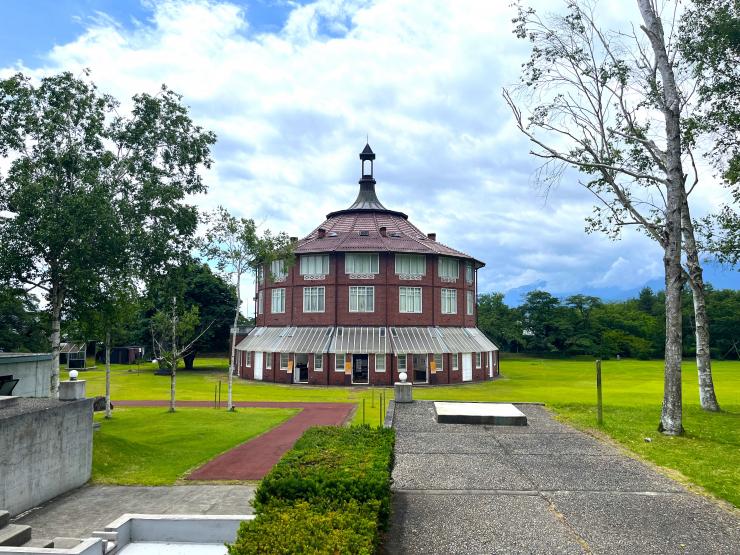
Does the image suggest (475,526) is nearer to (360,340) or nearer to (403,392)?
(403,392)

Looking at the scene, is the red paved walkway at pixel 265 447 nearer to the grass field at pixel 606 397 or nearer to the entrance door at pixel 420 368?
the grass field at pixel 606 397

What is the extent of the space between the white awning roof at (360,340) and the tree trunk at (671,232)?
2465 centimetres

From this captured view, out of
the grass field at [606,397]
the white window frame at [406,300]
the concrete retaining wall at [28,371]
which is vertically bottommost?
the grass field at [606,397]

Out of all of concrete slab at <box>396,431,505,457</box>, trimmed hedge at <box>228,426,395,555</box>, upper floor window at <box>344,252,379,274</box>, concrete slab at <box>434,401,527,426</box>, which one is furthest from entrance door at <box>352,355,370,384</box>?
trimmed hedge at <box>228,426,395,555</box>

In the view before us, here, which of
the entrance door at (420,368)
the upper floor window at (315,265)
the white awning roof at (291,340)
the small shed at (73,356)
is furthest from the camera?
the small shed at (73,356)

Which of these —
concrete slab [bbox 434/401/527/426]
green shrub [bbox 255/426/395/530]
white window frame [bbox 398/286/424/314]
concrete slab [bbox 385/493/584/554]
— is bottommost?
concrete slab [bbox 385/493/584/554]

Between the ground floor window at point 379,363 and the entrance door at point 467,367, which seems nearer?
the ground floor window at point 379,363

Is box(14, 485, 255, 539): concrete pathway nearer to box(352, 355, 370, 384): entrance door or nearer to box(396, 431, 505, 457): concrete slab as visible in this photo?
box(396, 431, 505, 457): concrete slab

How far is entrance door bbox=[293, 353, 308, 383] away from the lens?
4188cm

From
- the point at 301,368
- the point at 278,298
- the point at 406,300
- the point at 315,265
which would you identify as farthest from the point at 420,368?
the point at 278,298

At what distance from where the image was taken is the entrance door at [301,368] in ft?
137

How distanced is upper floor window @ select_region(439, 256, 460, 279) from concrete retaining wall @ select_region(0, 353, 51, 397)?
105 feet

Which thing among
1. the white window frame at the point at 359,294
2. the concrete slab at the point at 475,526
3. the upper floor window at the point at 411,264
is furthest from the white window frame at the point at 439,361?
the concrete slab at the point at 475,526

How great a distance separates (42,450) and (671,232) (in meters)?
19.7
